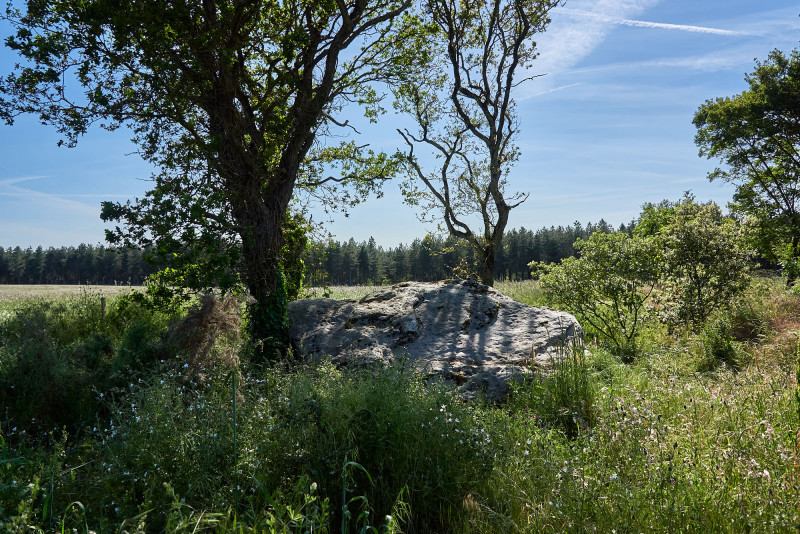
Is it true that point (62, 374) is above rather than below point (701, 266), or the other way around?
below

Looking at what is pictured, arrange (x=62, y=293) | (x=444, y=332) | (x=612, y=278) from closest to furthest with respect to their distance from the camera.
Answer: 1. (x=444, y=332)
2. (x=612, y=278)
3. (x=62, y=293)

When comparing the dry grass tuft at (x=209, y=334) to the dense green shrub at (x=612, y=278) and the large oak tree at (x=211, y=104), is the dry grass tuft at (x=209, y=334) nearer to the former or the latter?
the large oak tree at (x=211, y=104)

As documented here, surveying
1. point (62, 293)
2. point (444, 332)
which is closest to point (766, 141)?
point (444, 332)

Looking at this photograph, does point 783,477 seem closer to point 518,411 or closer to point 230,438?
point 518,411

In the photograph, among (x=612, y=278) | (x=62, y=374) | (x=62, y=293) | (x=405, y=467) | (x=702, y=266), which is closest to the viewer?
(x=405, y=467)

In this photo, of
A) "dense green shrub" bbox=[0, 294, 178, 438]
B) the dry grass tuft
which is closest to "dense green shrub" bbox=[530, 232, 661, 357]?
the dry grass tuft

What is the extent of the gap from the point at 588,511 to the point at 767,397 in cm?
355

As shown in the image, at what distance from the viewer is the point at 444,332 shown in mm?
7156

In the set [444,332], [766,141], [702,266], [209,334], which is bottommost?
[444,332]

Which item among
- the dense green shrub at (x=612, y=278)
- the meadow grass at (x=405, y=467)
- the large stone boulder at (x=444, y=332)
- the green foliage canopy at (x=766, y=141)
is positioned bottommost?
the meadow grass at (x=405, y=467)

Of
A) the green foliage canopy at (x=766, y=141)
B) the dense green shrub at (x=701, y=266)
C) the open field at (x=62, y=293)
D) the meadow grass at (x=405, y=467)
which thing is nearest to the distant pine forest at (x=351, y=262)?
the open field at (x=62, y=293)

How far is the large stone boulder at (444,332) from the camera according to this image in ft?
20.3

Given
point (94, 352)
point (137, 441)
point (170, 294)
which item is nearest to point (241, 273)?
point (170, 294)

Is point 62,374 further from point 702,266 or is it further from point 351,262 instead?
point 351,262
